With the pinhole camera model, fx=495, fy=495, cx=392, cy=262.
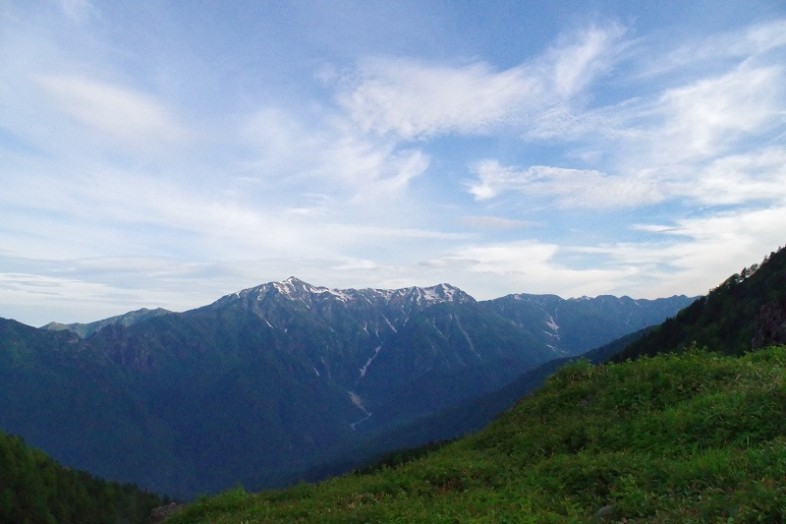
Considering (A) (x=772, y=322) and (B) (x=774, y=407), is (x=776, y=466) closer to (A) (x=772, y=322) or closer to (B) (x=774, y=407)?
(B) (x=774, y=407)

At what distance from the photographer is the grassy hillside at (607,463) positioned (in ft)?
29.5

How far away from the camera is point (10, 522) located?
9494 centimetres

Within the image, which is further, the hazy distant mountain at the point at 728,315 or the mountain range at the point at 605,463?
the hazy distant mountain at the point at 728,315

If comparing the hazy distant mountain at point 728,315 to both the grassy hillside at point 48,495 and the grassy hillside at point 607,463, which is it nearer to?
the grassy hillside at point 607,463

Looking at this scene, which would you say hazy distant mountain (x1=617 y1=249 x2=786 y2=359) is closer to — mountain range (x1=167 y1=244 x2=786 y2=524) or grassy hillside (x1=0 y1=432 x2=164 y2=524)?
mountain range (x1=167 y1=244 x2=786 y2=524)

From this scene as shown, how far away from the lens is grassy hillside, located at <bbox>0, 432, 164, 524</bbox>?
100875mm

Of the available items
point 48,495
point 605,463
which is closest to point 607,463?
point 605,463

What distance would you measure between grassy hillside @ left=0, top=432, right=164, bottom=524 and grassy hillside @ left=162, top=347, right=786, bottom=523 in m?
101

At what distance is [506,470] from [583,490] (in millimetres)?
3139

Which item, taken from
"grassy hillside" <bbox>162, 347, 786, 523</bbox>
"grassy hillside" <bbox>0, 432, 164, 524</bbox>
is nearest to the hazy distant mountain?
"grassy hillside" <bbox>162, 347, 786, 523</bbox>

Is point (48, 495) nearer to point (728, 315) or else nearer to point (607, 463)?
point (607, 463)

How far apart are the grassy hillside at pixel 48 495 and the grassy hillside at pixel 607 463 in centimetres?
10069

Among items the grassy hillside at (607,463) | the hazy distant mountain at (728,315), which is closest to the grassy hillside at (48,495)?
the grassy hillside at (607,463)

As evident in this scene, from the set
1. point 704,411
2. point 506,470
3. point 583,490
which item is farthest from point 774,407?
point 506,470
